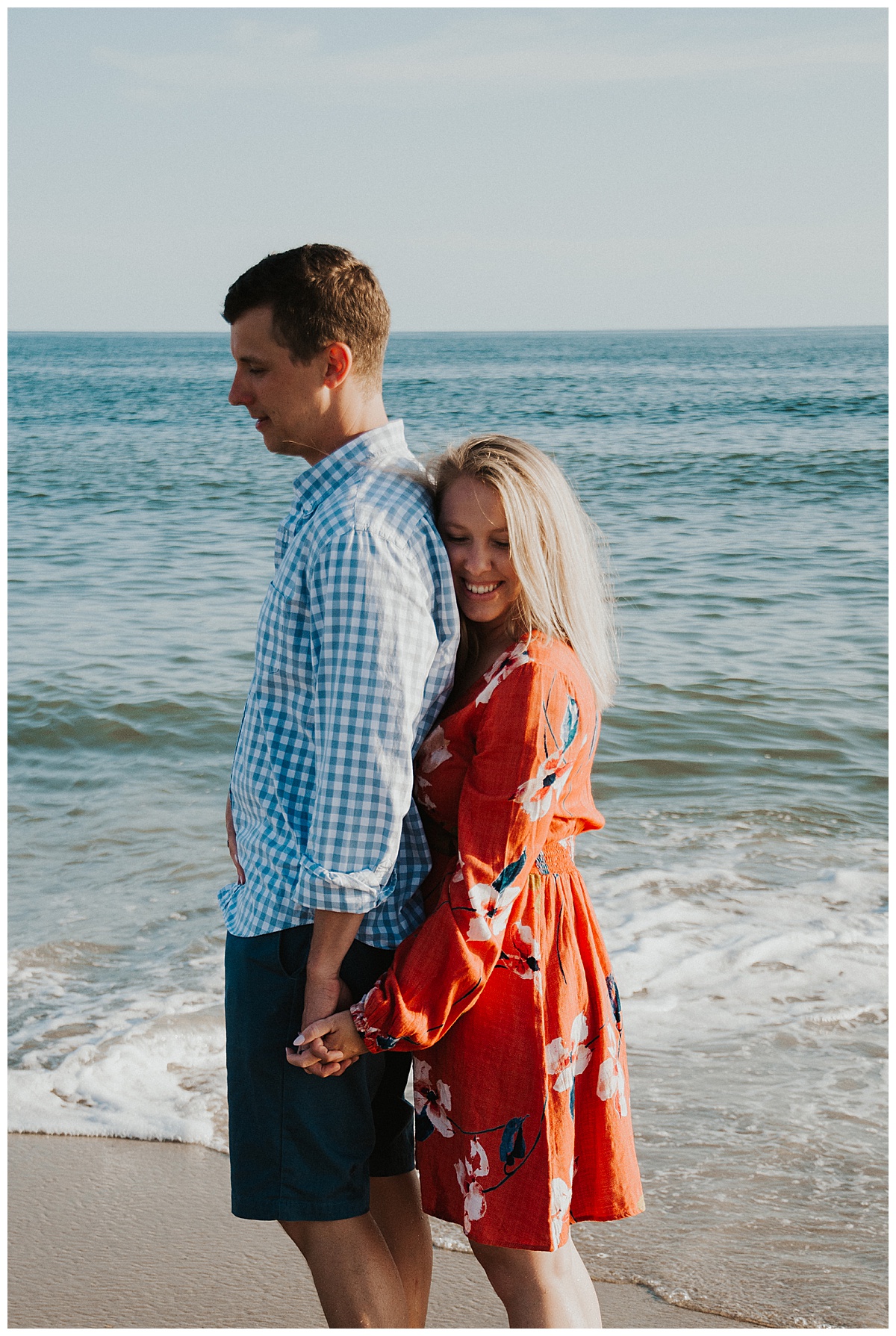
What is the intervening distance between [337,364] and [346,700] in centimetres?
57

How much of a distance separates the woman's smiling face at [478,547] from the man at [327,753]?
0.04 metres

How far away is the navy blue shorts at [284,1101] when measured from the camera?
187 cm

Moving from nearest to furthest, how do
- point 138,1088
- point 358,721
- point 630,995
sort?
point 358,721
point 138,1088
point 630,995

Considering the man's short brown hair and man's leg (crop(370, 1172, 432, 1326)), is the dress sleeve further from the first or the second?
the man's short brown hair

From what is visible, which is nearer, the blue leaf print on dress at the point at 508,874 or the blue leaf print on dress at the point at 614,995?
the blue leaf print on dress at the point at 508,874

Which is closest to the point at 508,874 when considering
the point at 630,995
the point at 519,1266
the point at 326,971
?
the point at 326,971

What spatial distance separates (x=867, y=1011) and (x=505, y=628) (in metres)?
2.83

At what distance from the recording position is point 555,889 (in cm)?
196

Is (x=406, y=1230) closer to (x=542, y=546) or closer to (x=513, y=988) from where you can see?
(x=513, y=988)

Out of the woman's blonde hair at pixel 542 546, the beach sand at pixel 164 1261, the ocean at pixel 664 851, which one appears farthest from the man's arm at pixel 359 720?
the ocean at pixel 664 851

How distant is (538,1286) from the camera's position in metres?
1.90

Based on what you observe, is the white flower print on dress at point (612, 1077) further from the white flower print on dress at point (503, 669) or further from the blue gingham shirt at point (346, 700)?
the white flower print on dress at point (503, 669)

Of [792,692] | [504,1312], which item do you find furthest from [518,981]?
[792,692]

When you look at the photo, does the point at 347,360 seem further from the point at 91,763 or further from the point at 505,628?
the point at 91,763
